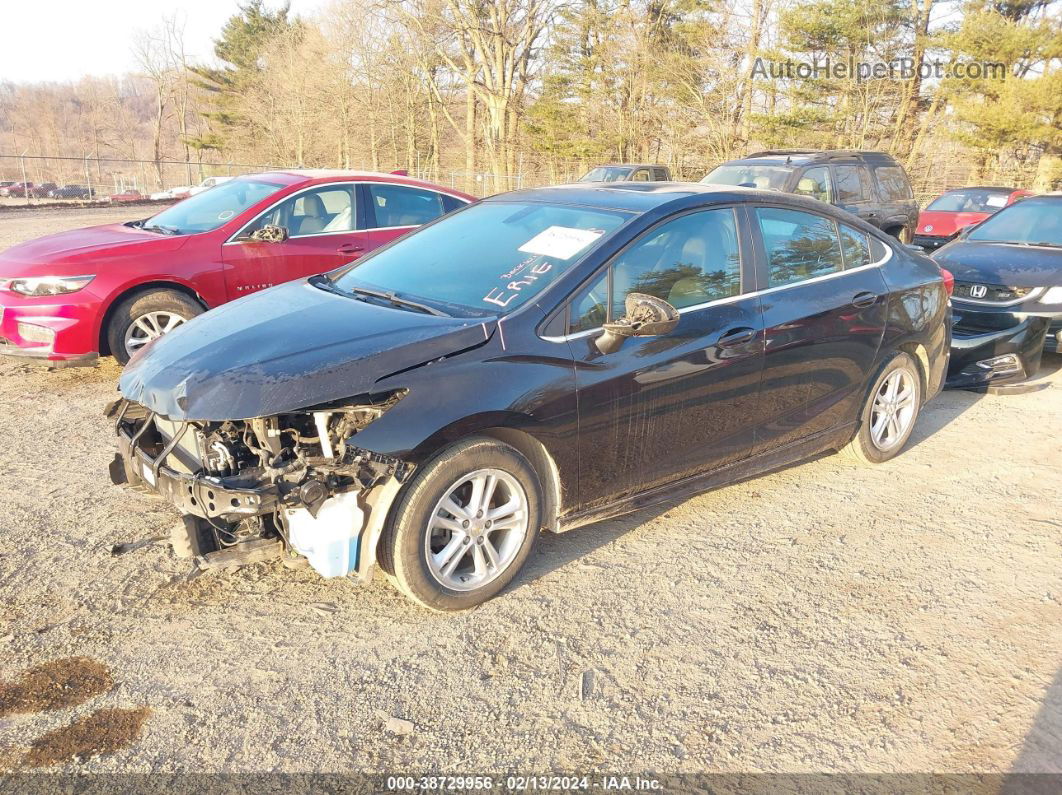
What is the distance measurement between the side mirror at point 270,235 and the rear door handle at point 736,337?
437 centimetres


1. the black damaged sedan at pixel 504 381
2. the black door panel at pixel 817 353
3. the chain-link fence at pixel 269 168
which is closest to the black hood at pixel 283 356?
the black damaged sedan at pixel 504 381

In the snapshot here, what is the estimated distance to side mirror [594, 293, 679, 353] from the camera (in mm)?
3455

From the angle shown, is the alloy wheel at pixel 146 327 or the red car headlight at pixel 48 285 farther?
the alloy wheel at pixel 146 327

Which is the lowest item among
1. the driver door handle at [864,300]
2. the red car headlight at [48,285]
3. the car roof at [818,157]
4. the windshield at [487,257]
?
the driver door handle at [864,300]

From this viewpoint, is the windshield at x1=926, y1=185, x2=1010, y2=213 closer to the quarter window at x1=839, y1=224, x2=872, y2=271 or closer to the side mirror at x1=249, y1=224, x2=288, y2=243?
the quarter window at x1=839, y1=224, x2=872, y2=271

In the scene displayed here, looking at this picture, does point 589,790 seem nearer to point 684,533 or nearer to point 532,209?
point 684,533

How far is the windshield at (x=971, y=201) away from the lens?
1641 cm

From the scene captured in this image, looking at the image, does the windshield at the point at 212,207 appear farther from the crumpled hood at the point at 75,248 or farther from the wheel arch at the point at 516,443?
the wheel arch at the point at 516,443

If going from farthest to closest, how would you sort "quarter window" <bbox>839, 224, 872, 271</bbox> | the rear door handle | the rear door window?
the rear door window, "quarter window" <bbox>839, 224, 872, 271</bbox>, the rear door handle

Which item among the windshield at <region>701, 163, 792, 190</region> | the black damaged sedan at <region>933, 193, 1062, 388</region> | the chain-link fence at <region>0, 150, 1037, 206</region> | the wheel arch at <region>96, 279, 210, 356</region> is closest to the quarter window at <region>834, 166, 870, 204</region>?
the windshield at <region>701, 163, 792, 190</region>

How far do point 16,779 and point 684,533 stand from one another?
297 cm

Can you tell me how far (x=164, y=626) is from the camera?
325 centimetres

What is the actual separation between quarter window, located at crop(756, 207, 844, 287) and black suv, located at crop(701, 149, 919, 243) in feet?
23.4

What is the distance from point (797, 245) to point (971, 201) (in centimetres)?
1488
